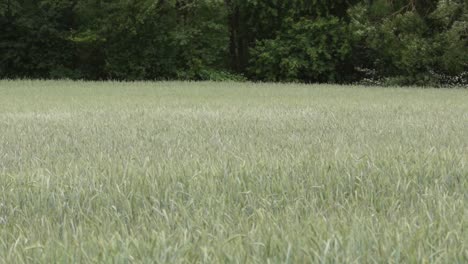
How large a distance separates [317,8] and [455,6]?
344 inches

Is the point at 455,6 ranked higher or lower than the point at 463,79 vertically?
higher

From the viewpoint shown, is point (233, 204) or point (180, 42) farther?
point (180, 42)

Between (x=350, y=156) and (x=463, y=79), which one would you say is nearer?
(x=350, y=156)

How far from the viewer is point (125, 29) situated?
98.8 feet

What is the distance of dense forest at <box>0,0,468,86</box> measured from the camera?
1173 inches

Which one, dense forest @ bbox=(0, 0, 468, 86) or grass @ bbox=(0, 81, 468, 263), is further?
dense forest @ bbox=(0, 0, 468, 86)

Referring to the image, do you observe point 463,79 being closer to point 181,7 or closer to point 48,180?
point 181,7

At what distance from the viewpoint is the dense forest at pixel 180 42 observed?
29.8 meters

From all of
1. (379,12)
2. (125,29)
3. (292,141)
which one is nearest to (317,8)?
(379,12)

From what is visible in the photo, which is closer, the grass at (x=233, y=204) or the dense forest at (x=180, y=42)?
the grass at (x=233, y=204)

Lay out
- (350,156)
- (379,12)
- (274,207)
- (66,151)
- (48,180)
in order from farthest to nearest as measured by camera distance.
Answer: (379,12) → (66,151) → (350,156) → (48,180) → (274,207)

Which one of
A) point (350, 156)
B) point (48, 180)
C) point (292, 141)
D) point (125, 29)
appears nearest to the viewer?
point (48, 180)

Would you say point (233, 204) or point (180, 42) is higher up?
point (233, 204)

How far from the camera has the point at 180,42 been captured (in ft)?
96.4
